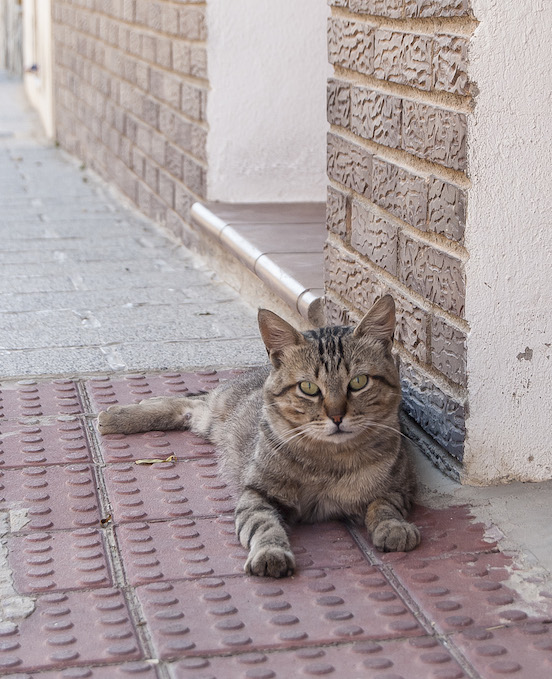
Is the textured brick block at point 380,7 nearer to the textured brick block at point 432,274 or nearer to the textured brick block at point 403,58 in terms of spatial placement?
the textured brick block at point 403,58

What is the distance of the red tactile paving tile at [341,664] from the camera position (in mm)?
2389

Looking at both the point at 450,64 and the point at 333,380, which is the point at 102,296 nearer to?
the point at 333,380

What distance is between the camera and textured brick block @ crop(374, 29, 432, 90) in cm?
325

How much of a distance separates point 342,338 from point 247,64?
310cm

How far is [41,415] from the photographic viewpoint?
404cm

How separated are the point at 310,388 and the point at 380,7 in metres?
1.34

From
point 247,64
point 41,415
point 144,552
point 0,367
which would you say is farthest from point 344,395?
point 247,64

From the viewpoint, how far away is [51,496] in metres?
3.36

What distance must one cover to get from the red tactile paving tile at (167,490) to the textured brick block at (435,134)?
1.26 m

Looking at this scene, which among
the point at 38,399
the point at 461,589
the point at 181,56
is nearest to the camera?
the point at 461,589

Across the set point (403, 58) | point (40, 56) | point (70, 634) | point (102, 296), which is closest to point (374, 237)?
point (403, 58)

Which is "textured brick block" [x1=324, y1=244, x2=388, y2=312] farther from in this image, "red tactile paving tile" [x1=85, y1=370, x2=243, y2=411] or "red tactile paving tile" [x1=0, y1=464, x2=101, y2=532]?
"red tactile paving tile" [x1=0, y1=464, x2=101, y2=532]

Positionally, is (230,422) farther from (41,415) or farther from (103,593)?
(103,593)

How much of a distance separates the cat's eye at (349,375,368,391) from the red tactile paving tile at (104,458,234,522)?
0.58 metres
